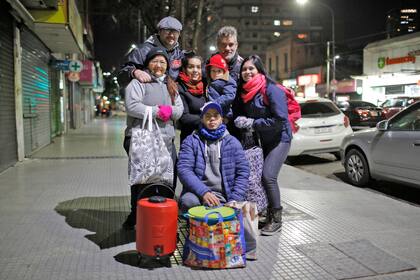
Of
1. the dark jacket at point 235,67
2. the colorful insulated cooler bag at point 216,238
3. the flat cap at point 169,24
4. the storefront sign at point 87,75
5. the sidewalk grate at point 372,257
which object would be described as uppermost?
the storefront sign at point 87,75

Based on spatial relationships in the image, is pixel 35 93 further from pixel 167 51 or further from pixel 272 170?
pixel 272 170

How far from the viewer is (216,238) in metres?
3.56

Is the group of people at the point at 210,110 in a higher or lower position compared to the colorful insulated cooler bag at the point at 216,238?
higher

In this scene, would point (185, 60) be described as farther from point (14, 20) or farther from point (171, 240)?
point (14, 20)

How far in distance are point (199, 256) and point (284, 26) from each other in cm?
10218

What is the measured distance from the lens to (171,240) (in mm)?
3686

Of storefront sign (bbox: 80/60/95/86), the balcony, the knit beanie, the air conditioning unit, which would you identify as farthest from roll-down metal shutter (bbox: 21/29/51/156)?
storefront sign (bbox: 80/60/95/86)

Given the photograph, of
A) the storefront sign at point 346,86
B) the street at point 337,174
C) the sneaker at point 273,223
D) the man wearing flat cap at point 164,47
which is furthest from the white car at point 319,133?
the storefront sign at point 346,86

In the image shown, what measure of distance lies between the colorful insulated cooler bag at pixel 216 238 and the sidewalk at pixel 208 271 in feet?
0.33

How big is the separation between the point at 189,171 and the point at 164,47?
4.82 ft

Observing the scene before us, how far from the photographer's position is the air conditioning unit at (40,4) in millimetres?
9788

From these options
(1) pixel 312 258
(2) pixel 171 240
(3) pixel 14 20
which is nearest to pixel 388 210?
(1) pixel 312 258

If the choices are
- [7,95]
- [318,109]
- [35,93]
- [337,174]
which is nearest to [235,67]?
[337,174]

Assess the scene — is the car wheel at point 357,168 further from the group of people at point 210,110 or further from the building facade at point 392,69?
the building facade at point 392,69
